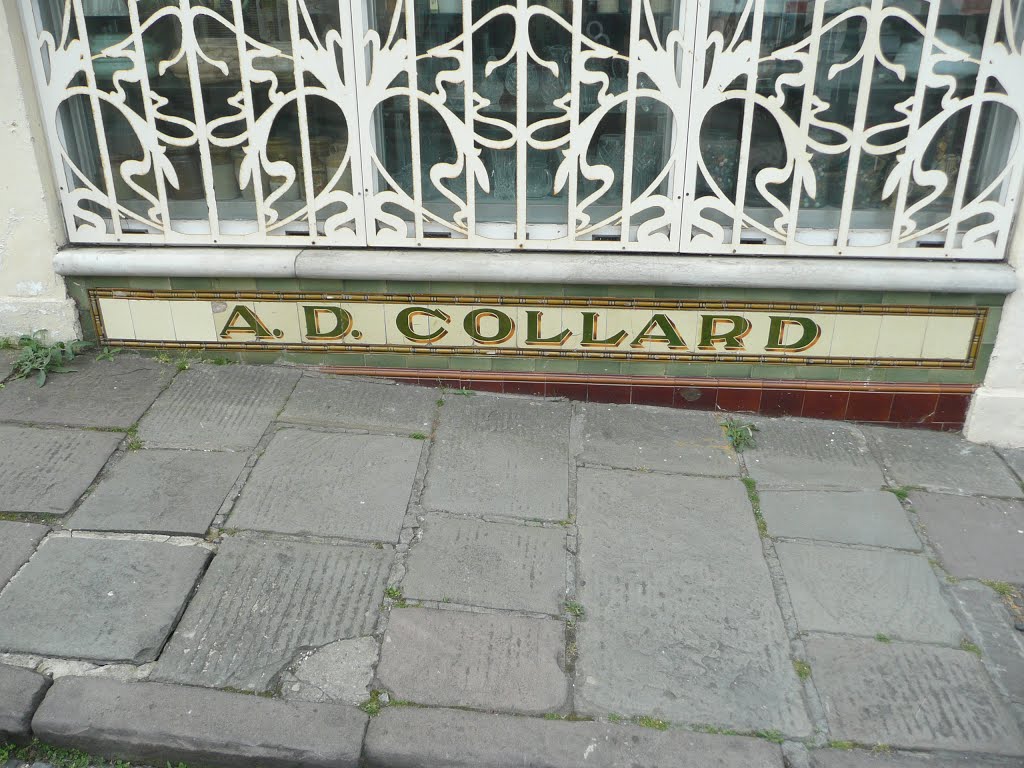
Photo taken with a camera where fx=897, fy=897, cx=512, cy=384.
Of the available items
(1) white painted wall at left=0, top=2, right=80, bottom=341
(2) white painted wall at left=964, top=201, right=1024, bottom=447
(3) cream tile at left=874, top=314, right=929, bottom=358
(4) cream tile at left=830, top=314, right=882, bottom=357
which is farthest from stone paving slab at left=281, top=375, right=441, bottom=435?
(2) white painted wall at left=964, top=201, right=1024, bottom=447

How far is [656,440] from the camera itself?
13.1 feet

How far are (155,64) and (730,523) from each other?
3.13 metres

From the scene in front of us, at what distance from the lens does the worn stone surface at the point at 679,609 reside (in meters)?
2.68

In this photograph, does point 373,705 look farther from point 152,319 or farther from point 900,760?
point 152,319

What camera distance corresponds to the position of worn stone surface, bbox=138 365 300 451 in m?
3.77

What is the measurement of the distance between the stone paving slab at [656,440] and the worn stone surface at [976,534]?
31.5 inches

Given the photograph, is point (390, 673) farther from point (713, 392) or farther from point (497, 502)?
point (713, 392)


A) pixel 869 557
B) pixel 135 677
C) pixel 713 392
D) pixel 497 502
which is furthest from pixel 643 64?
pixel 135 677

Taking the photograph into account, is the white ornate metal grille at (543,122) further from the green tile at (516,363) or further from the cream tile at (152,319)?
the green tile at (516,363)

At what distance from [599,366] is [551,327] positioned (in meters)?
0.30

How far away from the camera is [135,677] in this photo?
8.77 feet

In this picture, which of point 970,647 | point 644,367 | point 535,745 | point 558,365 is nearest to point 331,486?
point 558,365

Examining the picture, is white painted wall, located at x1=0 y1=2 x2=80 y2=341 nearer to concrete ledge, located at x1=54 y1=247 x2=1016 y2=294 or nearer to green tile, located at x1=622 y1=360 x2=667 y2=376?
concrete ledge, located at x1=54 y1=247 x2=1016 y2=294

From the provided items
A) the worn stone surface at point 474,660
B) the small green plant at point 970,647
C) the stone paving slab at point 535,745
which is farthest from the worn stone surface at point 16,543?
the small green plant at point 970,647
